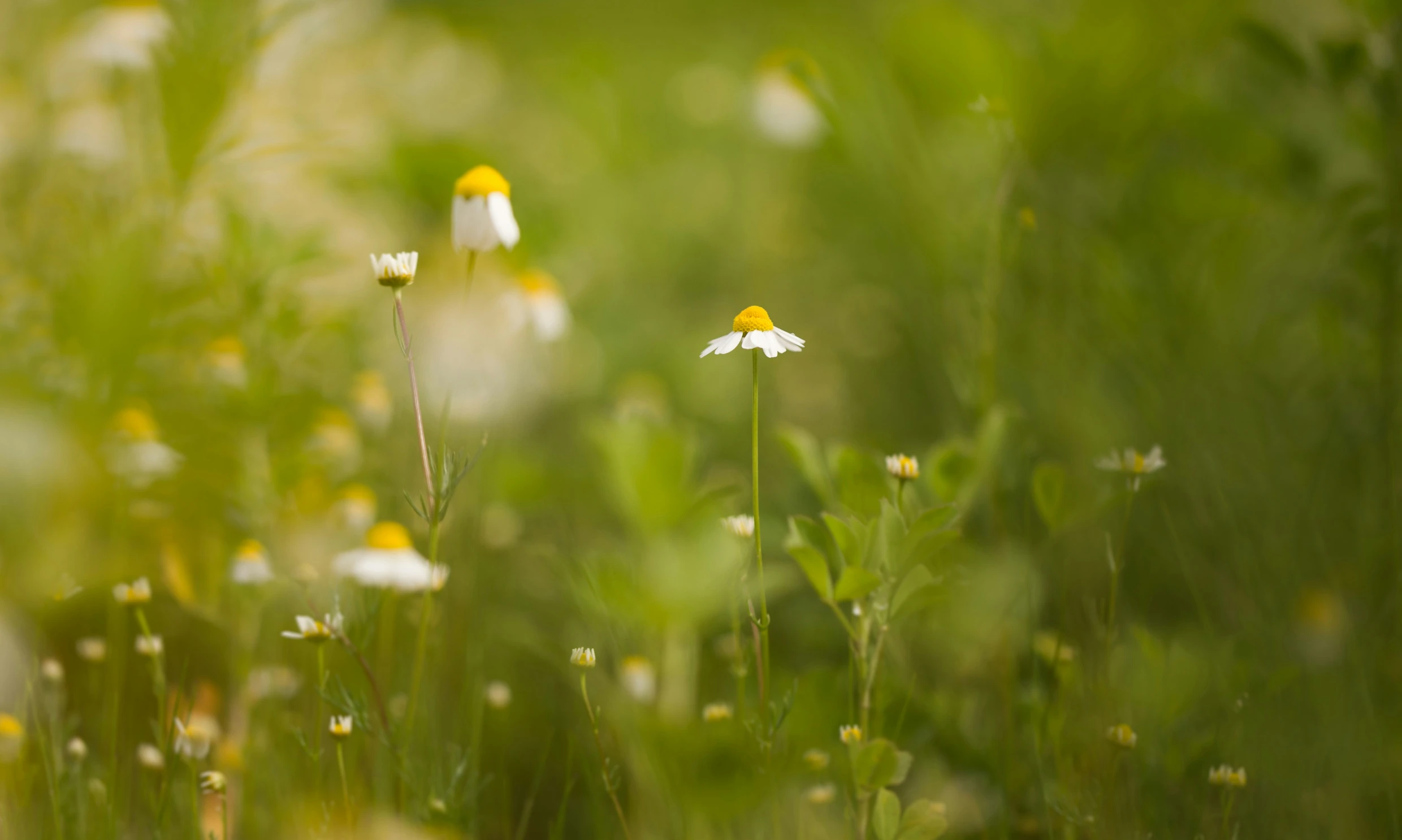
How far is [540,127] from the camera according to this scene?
122 inches

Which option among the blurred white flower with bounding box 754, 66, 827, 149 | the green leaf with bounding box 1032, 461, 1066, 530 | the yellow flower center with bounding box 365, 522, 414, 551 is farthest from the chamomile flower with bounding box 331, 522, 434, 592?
the blurred white flower with bounding box 754, 66, 827, 149

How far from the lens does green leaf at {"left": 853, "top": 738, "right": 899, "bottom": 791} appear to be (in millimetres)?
663

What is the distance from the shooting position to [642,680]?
36.7 inches

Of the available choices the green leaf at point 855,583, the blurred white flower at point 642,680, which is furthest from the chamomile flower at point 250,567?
the green leaf at point 855,583

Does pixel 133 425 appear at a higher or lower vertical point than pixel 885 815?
higher

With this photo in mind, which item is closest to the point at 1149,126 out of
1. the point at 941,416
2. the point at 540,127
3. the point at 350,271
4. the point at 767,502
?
the point at 941,416

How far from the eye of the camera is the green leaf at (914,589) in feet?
2.28

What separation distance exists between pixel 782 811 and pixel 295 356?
1.01 m

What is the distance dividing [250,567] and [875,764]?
72 cm

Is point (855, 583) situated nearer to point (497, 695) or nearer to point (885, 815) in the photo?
point (885, 815)

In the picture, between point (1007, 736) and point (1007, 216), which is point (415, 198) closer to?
point (1007, 216)

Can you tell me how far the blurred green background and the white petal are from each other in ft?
0.26

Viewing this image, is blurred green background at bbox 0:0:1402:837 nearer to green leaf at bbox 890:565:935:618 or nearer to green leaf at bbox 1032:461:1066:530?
green leaf at bbox 1032:461:1066:530

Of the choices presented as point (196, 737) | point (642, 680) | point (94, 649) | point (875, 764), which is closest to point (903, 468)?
point (875, 764)
